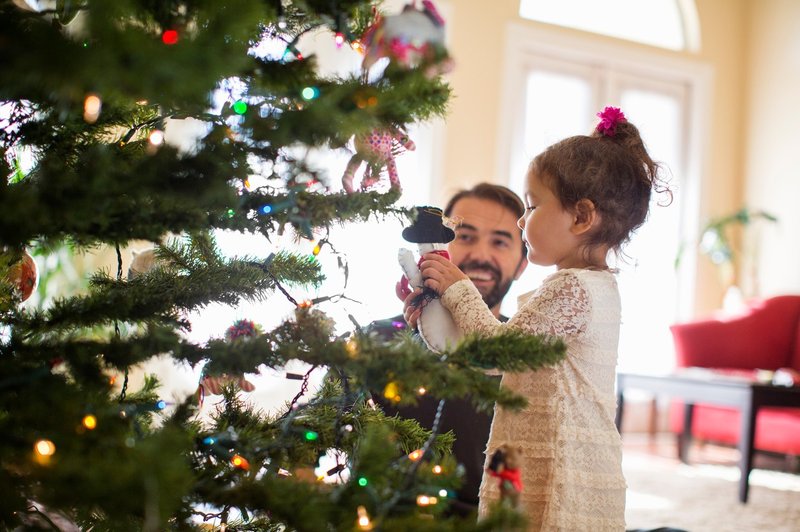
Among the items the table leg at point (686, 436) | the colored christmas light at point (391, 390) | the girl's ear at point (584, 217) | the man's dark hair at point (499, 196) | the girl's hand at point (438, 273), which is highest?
the man's dark hair at point (499, 196)

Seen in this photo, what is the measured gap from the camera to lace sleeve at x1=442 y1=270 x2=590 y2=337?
1236 mm

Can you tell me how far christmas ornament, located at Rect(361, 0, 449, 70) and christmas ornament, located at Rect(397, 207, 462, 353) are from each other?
1.34ft

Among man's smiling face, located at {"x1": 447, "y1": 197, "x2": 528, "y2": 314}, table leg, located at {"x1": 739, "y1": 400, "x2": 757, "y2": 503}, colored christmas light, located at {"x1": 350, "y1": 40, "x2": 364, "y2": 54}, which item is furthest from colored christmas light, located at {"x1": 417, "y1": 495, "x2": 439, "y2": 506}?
table leg, located at {"x1": 739, "y1": 400, "x2": 757, "y2": 503}

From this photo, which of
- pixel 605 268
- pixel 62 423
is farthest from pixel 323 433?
pixel 605 268

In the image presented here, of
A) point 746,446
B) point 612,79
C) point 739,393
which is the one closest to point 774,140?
point 612,79

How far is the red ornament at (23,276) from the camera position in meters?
1.16

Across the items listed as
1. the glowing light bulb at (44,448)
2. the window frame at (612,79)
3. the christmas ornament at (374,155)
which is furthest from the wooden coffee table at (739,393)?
the glowing light bulb at (44,448)

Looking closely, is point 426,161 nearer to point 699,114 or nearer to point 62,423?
point 699,114

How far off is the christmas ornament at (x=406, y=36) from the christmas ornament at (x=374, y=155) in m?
0.10

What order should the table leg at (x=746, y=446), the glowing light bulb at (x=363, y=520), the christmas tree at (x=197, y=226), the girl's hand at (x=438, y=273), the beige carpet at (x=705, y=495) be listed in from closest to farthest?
the christmas tree at (x=197, y=226)
the glowing light bulb at (x=363, y=520)
the girl's hand at (x=438, y=273)
the beige carpet at (x=705, y=495)
the table leg at (x=746, y=446)

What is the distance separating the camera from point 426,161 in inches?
191

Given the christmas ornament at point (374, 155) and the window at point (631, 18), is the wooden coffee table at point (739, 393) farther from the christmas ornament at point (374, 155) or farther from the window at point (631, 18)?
the christmas ornament at point (374, 155)

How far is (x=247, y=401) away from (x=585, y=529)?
21.7 inches

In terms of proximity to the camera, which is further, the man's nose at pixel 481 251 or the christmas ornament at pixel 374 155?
the man's nose at pixel 481 251
